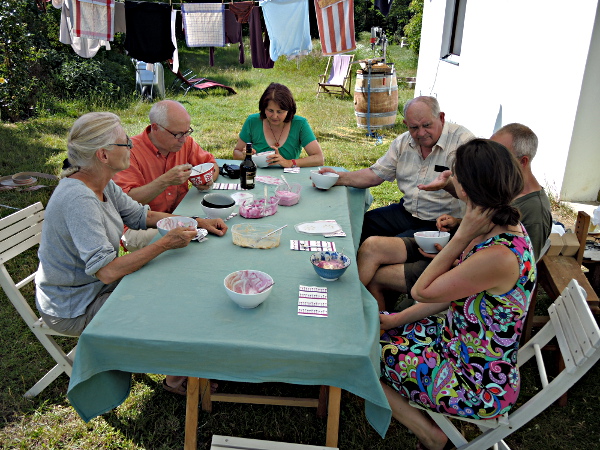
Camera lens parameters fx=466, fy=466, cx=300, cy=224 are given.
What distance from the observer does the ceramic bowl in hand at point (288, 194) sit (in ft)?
→ 9.29

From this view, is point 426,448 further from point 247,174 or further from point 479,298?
point 247,174

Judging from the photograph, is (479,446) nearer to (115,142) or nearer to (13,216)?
(115,142)

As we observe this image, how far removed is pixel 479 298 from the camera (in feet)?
6.03

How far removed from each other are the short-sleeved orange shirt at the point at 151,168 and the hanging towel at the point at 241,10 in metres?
3.62

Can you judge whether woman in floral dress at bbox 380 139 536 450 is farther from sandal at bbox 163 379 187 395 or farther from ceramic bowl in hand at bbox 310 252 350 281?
sandal at bbox 163 379 187 395

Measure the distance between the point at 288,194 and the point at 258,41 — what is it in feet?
14.9

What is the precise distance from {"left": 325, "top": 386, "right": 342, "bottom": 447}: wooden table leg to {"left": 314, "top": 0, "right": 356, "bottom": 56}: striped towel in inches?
210

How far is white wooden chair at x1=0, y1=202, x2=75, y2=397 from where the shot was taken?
231 centimetres

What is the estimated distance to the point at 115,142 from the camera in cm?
218

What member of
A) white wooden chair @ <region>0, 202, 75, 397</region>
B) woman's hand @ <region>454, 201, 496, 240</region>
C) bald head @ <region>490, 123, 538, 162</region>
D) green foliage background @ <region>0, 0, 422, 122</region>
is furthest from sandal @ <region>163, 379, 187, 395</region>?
green foliage background @ <region>0, 0, 422, 122</region>

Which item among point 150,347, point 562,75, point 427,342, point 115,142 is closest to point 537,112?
point 562,75

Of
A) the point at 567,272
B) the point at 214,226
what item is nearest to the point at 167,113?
the point at 214,226

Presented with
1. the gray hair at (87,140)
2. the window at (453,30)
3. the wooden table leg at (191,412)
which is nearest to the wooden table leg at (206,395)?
the wooden table leg at (191,412)

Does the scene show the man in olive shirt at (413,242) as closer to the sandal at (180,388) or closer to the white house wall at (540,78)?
the sandal at (180,388)
